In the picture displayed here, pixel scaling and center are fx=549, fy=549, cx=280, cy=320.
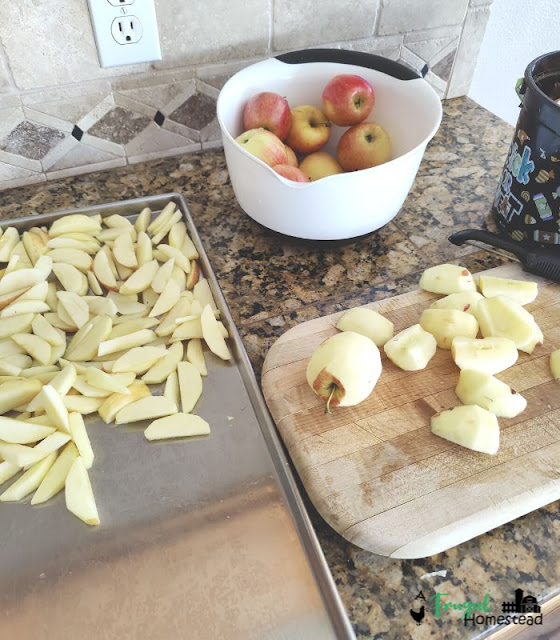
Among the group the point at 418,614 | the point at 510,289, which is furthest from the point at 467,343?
the point at 418,614

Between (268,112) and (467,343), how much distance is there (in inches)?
17.0

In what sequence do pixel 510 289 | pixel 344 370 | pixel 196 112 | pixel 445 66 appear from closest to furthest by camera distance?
pixel 344 370 → pixel 510 289 → pixel 196 112 → pixel 445 66

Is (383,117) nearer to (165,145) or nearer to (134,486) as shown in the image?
(165,145)

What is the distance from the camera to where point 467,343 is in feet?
2.13

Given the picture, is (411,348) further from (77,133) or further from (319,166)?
(77,133)

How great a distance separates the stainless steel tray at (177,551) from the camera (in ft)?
1.62

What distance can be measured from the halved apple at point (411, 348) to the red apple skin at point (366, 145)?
0.98ft

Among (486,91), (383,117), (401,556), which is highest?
(383,117)

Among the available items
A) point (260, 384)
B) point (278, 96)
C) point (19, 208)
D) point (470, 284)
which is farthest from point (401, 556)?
point (19, 208)

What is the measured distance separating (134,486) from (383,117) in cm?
66

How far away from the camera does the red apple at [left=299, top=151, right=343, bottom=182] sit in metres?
0.82

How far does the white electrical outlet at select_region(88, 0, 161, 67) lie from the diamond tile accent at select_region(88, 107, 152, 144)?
3.3 inches

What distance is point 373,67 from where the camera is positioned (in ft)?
2.85

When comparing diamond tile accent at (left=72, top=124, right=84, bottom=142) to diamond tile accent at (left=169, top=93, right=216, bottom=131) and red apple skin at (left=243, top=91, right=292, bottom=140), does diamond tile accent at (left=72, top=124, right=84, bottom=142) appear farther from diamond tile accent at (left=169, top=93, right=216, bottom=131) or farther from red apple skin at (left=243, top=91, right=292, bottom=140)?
red apple skin at (left=243, top=91, right=292, bottom=140)
